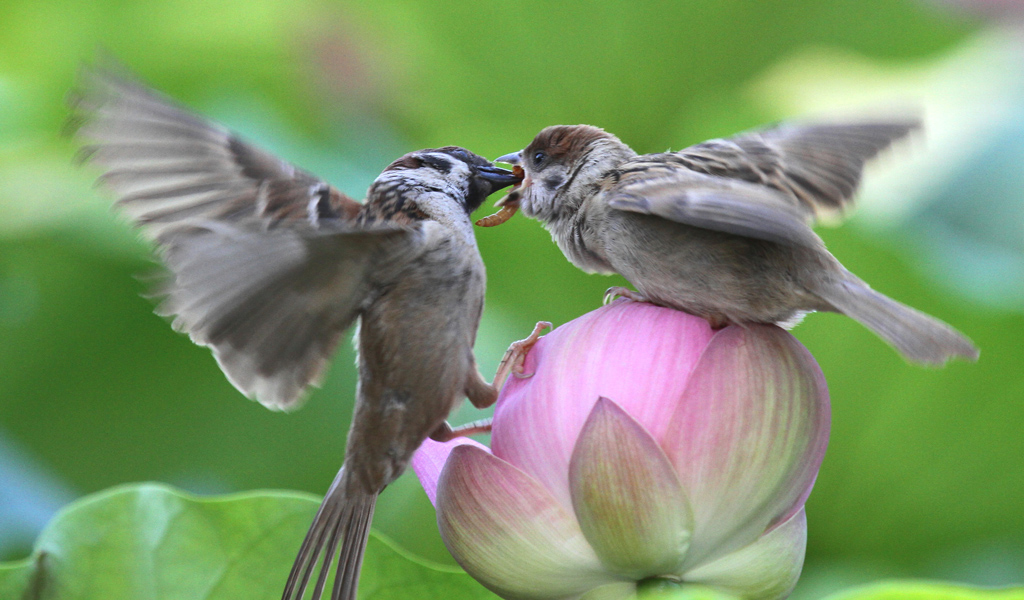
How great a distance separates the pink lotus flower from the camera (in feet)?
1.96

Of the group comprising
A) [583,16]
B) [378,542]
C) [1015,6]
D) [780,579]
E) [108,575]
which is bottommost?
[108,575]

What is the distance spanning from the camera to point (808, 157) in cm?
86

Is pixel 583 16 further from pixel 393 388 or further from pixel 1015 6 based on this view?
pixel 393 388

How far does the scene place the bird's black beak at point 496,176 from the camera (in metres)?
1.00

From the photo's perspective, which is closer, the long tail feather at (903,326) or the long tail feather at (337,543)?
the long tail feather at (903,326)

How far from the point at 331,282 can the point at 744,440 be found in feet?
1.05

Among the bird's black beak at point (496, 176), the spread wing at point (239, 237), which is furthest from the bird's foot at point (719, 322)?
the bird's black beak at point (496, 176)

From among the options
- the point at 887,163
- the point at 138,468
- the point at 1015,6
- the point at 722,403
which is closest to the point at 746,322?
the point at 722,403

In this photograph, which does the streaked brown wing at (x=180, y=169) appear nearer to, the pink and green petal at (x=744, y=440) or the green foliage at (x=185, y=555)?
the green foliage at (x=185, y=555)

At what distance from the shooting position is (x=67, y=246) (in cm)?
138

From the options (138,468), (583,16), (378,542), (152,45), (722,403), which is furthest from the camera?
(152,45)

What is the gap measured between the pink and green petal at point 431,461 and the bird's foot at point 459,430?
0.02 meters

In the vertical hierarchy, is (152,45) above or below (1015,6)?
below

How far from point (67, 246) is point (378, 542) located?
0.81 metres
